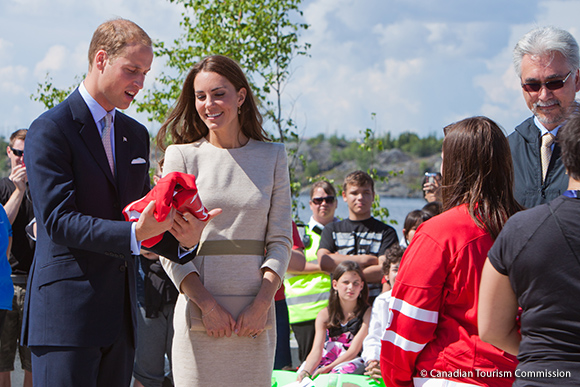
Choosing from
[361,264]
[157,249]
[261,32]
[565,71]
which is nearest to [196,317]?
[157,249]

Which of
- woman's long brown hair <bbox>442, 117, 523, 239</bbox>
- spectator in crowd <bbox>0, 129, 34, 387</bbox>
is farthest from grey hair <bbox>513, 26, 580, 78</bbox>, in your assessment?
spectator in crowd <bbox>0, 129, 34, 387</bbox>

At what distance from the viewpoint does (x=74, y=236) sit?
203cm

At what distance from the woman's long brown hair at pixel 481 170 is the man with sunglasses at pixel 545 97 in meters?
0.65

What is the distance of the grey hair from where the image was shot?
2.55 meters

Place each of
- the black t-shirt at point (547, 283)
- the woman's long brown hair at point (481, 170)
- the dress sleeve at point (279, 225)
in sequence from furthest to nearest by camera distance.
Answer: the dress sleeve at point (279, 225)
the woman's long brown hair at point (481, 170)
the black t-shirt at point (547, 283)

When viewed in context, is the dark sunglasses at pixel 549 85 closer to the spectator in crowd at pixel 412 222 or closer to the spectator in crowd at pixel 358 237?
the spectator in crowd at pixel 412 222

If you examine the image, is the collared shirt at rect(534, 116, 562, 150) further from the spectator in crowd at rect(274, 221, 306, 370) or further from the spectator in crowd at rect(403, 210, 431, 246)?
the spectator in crowd at rect(274, 221, 306, 370)

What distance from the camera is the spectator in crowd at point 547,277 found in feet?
5.15

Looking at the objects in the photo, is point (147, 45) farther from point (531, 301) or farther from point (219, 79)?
point (531, 301)

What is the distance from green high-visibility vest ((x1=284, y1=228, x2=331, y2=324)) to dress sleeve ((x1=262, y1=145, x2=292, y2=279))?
2.61 meters

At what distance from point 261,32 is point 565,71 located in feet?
17.6

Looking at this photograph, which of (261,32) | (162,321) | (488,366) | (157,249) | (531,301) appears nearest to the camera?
(531,301)

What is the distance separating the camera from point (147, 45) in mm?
2371

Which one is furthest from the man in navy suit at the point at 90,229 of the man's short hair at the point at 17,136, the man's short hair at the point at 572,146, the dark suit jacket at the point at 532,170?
the man's short hair at the point at 17,136
